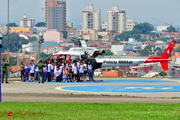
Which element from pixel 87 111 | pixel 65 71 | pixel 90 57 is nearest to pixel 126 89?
pixel 65 71

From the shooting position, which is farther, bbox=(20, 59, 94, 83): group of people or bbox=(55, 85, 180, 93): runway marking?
bbox=(20, 59, 94, 83): group of people

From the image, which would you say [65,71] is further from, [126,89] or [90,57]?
[126,89]

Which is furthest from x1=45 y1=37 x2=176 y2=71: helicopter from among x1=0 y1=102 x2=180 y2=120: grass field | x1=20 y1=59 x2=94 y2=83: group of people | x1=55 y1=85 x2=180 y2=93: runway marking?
x1=0 y1=102 x2=180 y2=120: grass field

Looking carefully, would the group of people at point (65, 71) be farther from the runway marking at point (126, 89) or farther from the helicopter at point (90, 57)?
the runway marking at point (126, 89)

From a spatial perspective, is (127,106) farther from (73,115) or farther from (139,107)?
(73,115)

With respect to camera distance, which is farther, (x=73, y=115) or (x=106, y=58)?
(x=106, y=58)

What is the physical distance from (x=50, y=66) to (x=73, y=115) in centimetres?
1963

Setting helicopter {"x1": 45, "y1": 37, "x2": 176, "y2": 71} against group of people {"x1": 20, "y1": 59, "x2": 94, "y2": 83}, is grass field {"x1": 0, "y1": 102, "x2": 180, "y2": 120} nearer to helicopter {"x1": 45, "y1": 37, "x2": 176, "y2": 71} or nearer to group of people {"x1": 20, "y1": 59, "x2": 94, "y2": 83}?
group of people {"x1": 20, "y1": 59, "x2": 94, "y2": 83}

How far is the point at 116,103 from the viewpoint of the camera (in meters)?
17.4

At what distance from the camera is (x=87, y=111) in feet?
49.1

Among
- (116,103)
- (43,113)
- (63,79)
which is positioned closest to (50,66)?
(63,79)

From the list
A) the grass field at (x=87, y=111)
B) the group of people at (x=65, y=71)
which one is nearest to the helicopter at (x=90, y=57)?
the group of people at (x=65, y=71)

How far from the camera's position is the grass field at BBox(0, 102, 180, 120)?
13633 mm

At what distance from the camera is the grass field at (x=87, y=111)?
1363 centimetres
